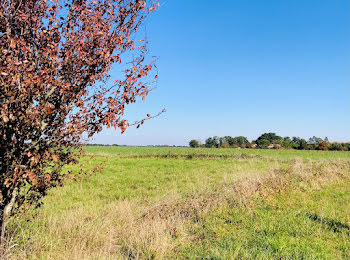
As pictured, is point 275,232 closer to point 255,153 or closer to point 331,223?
point 331,223

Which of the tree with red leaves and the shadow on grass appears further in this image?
the shadow on grass

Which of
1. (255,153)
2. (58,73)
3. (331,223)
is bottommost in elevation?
(331,223)

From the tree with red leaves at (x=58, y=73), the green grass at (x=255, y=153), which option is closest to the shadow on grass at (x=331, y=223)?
the tree with red leaves at (x=58, y=73)

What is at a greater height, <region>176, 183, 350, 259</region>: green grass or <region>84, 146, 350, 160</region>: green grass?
<region>84, 146, 350, 160</region>: green grass

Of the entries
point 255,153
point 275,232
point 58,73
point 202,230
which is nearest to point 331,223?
point 275,232

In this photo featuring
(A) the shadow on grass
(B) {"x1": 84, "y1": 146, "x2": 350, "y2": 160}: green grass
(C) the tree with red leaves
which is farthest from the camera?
(B) {"x1": 84, "y1": 146, "x2": 350, "y2": 160}: green grass

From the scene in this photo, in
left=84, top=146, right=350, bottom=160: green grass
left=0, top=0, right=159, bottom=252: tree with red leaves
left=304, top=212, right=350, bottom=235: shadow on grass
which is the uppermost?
left=0, top=0, right=159, bottom=252: tree with red leaves

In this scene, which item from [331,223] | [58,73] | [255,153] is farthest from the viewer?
[255,153]

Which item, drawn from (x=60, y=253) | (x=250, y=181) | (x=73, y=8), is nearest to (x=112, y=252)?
(x=60, y=253)

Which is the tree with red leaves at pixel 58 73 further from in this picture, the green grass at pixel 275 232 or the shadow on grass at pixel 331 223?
the shadow on grass at pixel 331 223

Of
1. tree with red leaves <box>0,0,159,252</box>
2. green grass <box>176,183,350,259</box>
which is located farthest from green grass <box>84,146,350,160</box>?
tree with red leaves <box>0,0,159,252</box>

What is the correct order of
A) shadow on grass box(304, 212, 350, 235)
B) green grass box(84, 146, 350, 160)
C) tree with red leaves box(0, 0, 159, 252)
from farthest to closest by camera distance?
green grass box(84, 146, 350, 160) < shadow on grass box(304, 212, 350, 235) < tree with red leaves box(0, 0, 159, 252)

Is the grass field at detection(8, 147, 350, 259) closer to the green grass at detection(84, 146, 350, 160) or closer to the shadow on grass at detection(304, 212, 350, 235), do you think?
the shadow on grass at detection(304, 212, 350, 235)

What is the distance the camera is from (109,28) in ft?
15.6
